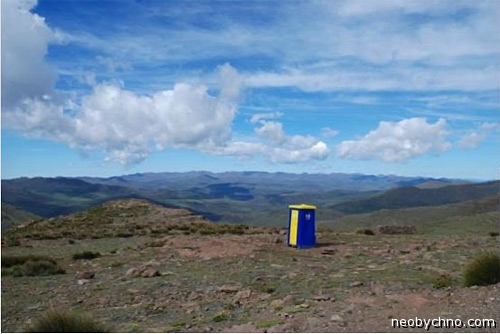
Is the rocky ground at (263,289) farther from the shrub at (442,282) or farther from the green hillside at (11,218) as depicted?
the green hillside at (11,218)

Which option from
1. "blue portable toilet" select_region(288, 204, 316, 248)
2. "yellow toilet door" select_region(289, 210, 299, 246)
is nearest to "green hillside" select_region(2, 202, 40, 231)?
"yellow toilet door" select_region(289, 210, 299, 246)

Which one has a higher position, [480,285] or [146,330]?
[480,285]

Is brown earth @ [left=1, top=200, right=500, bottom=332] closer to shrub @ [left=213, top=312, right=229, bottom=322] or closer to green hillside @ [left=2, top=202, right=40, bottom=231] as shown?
shrub @ [left=213, top=312, right=229, bottom=322]

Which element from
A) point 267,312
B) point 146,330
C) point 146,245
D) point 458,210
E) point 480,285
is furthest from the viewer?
point 458,210

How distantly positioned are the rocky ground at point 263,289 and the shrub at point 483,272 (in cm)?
29

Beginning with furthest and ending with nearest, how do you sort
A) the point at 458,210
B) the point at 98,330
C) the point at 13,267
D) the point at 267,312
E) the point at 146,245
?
the point at 458,210, the point at 146,245, the point at 13,267, the point at 267,312, the point at 98,330

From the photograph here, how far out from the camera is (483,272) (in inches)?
421

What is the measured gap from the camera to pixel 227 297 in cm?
1116

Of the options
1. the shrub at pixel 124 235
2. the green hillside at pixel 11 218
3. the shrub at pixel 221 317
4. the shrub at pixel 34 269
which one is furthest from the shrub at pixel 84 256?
the green hillside at pixel 11 218

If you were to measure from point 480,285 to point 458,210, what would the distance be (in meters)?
74.3

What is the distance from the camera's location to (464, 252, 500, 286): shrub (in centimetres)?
1059

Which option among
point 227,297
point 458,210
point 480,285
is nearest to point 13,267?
point 227,297

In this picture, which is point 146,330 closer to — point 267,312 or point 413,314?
point 267,312

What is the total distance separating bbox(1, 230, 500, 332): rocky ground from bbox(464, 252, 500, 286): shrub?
29cm
